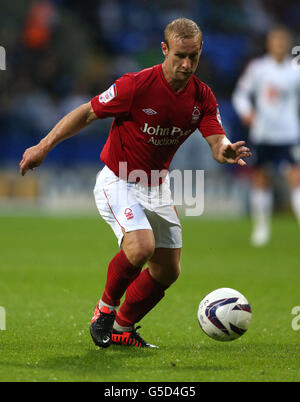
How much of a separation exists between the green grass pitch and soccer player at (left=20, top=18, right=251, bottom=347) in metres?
0.31

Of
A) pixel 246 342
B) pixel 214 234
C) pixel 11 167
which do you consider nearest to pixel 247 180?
pixel 214 234

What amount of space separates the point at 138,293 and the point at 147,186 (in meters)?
0.64

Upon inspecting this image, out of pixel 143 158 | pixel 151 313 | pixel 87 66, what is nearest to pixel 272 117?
pixel 151 313

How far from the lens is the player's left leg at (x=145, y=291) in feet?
15.2

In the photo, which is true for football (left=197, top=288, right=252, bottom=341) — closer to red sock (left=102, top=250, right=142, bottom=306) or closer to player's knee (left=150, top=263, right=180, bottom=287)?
player's knee (left=150, top=263, right=180, bottom=287)

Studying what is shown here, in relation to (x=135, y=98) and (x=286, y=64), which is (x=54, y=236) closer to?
(x=286, y=64)

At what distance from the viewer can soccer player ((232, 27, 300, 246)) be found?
10.3 metres

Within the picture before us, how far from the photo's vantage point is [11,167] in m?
15.3

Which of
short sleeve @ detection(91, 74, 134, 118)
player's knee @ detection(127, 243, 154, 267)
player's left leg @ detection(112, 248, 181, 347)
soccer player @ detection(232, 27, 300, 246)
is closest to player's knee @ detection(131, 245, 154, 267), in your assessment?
player's knee @ detection(127, 243, 154, 267)

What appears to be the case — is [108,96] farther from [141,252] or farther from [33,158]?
[141,252]

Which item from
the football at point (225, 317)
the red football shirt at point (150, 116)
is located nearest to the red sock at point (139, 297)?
the football at point (225, 317)

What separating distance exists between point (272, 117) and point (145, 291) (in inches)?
252

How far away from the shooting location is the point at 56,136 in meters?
4.33

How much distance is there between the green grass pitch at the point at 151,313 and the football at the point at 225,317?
0.38ft
